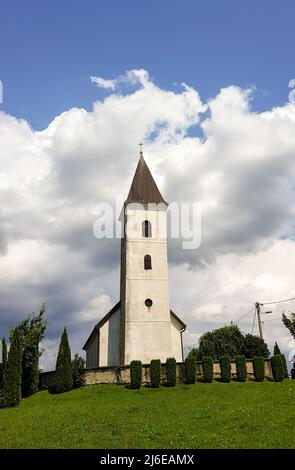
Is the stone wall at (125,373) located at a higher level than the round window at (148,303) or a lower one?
lower

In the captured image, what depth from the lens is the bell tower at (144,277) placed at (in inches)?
1277

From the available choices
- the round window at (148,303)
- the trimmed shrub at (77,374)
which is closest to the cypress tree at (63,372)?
the trimmed shrub at (77,374)

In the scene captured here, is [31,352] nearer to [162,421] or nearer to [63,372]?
[63,372]

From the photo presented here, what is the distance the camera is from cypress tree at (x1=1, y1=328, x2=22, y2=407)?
25953 millimetres

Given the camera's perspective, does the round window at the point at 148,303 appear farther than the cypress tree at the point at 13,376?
Yes

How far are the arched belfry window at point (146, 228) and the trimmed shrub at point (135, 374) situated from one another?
11581mm

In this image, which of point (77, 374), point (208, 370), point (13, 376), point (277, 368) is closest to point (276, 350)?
point (277, 368)

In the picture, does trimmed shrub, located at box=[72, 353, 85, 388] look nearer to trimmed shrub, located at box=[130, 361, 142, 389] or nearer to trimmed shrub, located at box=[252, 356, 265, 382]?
trimmed shrub, located at box=[130, 361, 142, 389]

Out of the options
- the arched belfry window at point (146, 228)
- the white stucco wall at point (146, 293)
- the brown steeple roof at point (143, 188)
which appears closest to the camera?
the white stucco wall at point (146, 293)

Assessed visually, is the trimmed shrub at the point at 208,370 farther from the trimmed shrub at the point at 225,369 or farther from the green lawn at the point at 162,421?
the green lawn at the point at 162,421

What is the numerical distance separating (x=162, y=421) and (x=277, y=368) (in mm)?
15860

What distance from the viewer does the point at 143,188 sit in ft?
124
